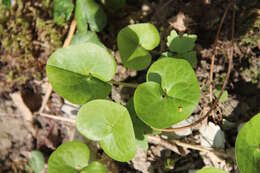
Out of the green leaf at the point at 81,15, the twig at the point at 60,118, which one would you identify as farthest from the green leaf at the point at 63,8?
the twig at the point at 60,118

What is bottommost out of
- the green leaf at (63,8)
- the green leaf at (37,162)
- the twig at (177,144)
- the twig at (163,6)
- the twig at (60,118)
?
the green leaf at (37,162)

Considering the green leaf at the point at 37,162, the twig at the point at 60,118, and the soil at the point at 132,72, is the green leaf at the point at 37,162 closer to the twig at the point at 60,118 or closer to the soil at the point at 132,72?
the soil at the point at 132,72

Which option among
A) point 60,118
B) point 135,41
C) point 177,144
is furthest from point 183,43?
point 60,118

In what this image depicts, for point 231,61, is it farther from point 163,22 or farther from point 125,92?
point 125,92

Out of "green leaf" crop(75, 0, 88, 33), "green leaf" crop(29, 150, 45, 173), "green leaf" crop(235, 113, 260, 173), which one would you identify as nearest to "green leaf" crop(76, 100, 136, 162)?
"green leaf" crop(235, 113, 260, 173)

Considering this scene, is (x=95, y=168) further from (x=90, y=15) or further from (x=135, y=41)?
(x=90, y=15)

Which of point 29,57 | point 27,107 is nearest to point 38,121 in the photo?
point 27,107

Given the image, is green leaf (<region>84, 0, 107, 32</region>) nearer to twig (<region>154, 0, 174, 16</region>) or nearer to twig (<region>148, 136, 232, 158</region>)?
twig (<region>154, 0, 174, 16</region>)
